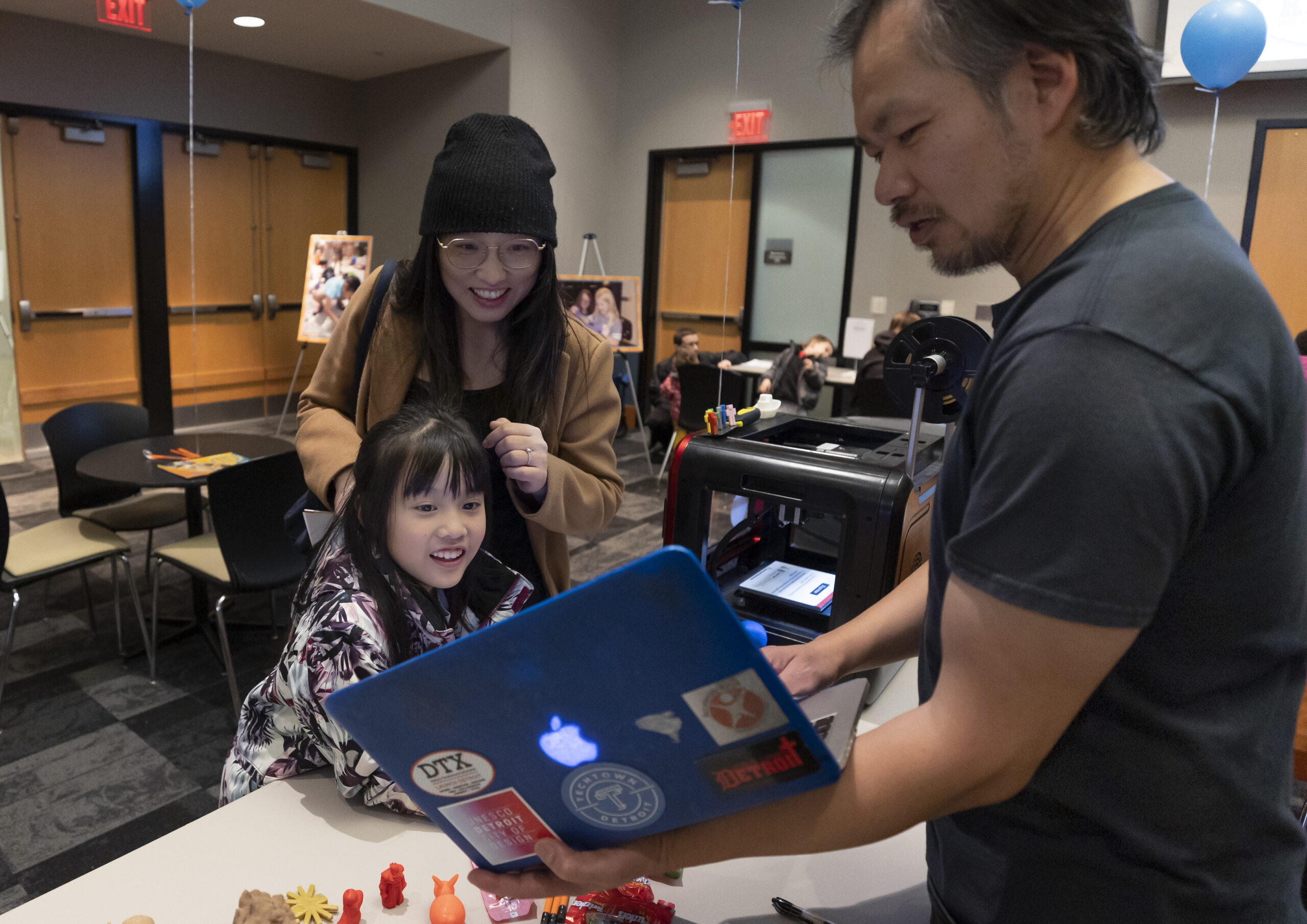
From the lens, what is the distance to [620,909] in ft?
2.64

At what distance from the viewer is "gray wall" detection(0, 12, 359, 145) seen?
17.5 feet

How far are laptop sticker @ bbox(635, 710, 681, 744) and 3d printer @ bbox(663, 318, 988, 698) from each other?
858 millimetres

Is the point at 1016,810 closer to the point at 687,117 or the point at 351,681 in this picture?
the point at 351,681

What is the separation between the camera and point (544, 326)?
1.39m

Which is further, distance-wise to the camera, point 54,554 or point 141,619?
point 141,619

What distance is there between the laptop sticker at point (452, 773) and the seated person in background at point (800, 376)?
475cm

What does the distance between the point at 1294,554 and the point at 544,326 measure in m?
1.07

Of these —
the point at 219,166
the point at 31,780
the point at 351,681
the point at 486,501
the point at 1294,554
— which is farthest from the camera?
the point at 219,166

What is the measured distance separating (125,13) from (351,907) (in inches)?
Answer: 171

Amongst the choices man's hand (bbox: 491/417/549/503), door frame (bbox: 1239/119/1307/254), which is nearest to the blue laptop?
man's hand (bbox: 491/417/549/503)

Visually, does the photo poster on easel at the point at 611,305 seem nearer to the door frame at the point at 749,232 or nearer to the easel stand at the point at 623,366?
the easel stand at the point at 623,366

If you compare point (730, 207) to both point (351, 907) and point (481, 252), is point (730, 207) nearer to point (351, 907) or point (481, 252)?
point (481, 252)

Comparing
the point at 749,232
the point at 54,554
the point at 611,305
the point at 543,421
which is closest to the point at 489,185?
the point at 543,421

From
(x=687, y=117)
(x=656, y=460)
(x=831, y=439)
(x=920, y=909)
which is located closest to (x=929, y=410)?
(x=831, y=439)
